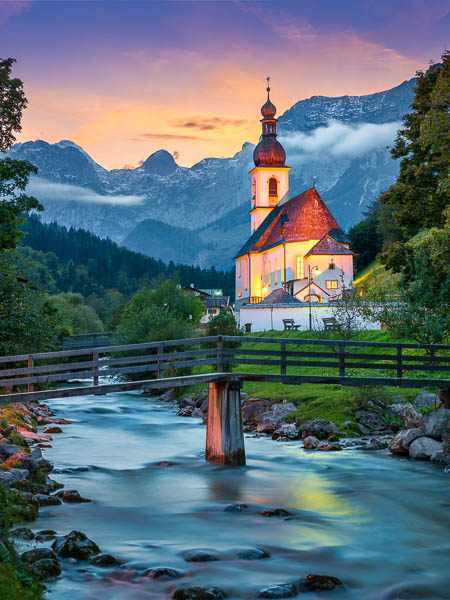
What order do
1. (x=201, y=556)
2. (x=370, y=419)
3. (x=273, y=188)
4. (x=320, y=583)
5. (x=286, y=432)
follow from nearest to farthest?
(x=320, y=583), (x=201, y=556), (x=286, y=432), (x=370, y=419), (x=273, y=188)

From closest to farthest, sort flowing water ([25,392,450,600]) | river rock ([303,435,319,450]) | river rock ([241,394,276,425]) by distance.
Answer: flowing water ([25,392,450,600])
river rock ([303,435,319,450])
river rock ([241,394,276,425])

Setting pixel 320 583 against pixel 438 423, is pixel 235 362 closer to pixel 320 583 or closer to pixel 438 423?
pixel 438 423


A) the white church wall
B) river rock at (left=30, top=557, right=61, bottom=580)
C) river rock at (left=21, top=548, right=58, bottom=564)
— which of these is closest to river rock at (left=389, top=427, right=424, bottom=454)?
river rock at (left=21, top=548, right=58, bottom=564)

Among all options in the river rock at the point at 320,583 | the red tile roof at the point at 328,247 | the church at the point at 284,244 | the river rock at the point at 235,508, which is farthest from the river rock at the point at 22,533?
the red tile roof at the point at 328,247

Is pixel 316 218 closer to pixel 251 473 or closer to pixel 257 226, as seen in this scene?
pixel 257 226

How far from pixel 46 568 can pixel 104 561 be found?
1272 mm

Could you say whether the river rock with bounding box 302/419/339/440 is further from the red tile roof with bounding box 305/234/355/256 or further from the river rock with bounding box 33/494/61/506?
the red tile roof with bounding box 305/234/355/256

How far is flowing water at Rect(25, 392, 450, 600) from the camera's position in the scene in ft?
35.9

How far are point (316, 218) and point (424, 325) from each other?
6223cm

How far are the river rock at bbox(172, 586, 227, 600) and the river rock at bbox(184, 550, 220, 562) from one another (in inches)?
73.2

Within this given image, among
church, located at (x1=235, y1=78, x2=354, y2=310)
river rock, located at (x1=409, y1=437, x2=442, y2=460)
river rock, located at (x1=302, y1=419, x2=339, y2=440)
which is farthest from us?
church, located at (x1=235, y1=78, x2=354, y2=310)

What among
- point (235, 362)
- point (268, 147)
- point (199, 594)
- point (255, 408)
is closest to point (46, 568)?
point (199, 594)

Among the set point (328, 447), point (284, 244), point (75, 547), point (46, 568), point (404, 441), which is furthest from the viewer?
point (284, 244)

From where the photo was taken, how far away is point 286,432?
84.9ft
